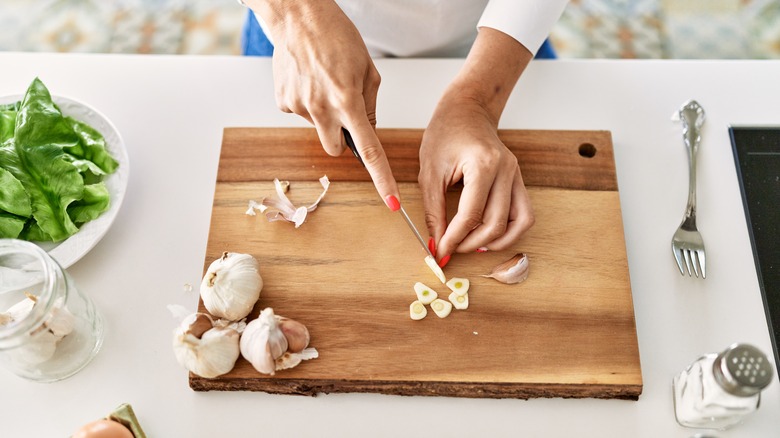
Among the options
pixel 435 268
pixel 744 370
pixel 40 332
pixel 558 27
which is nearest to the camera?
pixel 744 370

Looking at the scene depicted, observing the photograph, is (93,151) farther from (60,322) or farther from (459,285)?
(459,285)

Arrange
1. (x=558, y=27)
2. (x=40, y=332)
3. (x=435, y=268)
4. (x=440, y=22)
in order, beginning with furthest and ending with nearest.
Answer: (x=558, y=27), (x=440, y=22), (x=435, y=268), (x=40, y=332)

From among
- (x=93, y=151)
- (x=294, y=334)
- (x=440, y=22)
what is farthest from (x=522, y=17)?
(x=93, y=151)

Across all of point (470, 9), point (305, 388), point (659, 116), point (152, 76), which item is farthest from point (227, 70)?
point (659, 116)

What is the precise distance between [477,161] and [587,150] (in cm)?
23

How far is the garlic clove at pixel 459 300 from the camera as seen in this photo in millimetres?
939

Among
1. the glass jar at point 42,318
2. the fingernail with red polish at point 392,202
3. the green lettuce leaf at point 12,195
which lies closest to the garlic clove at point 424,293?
the fingernail with red polish at point 392,202

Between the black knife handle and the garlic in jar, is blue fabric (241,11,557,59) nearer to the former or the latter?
the black knife handle

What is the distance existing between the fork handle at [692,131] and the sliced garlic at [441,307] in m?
0.42

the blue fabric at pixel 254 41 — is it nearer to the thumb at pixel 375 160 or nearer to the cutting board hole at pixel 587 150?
the thumb at pixel 375 160

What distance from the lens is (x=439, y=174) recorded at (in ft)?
3.37

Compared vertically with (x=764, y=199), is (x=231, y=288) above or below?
below

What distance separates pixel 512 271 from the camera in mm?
954

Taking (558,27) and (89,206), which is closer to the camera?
(89,206)
